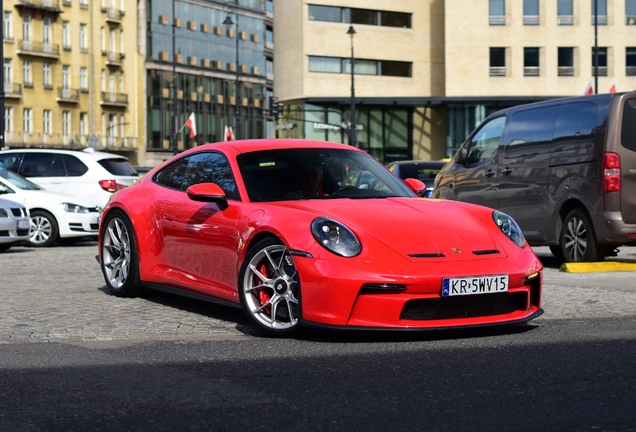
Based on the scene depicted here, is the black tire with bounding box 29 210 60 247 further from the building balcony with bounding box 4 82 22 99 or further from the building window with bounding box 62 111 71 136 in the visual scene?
the building window with bounding box 62 111 71 136

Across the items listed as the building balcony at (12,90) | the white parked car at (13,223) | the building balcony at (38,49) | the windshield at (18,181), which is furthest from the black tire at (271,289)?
the building balcony at (38,49)

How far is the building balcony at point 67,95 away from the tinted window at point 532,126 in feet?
258

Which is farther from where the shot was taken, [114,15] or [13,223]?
[114,15]

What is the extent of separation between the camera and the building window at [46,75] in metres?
88.4

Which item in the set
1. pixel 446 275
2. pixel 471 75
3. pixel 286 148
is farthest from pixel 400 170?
pixel 471 75

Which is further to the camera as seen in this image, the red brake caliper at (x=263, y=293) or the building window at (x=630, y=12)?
the building window at (x=630, y=12)

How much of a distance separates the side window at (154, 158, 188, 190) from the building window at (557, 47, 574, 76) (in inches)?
2292

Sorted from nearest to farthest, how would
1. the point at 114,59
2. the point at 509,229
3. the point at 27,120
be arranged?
the point at 509,229 < the point at 27,120 < the point at 114,59

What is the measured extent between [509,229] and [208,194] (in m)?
2.09

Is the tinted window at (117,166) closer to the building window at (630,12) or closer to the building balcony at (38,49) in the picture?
Answer: the building window at (630,12)

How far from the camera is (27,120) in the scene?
8650 centimetres

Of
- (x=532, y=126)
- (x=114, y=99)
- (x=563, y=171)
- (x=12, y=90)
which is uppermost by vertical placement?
(x=114, y=99)

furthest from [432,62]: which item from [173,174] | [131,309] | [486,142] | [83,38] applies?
[131,309]

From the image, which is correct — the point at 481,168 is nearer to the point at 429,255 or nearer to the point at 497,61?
the point at 429,255
